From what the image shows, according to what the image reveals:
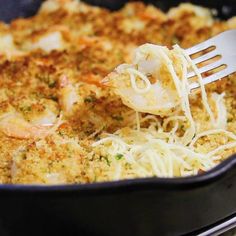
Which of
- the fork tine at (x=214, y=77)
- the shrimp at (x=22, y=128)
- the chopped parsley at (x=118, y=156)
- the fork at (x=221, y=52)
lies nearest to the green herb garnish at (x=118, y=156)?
the chopped parsley at (x=118, y=156)

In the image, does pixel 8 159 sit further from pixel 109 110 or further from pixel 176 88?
pixel 176 88

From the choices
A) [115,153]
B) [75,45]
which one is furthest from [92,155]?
[75,45]

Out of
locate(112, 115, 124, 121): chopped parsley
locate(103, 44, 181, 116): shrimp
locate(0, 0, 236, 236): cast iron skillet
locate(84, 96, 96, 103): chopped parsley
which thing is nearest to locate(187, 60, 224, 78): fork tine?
locate(103, 44, 181, 116): shrimp

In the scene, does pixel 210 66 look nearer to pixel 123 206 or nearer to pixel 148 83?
pixel 148 83

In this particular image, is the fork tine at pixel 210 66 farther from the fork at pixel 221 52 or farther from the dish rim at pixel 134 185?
the dish rim at pixel 134 185

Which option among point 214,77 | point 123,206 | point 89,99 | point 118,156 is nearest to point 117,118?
point 89,99
